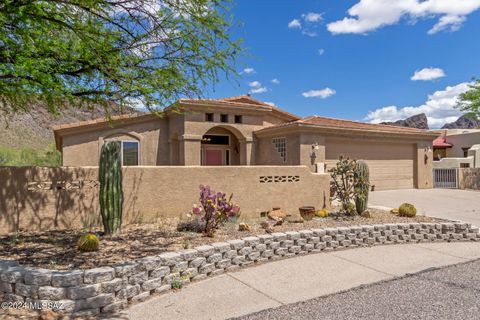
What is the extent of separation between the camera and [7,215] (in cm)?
791

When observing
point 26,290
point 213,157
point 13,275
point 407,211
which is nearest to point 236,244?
point 26,290

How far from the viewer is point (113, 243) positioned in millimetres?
7215

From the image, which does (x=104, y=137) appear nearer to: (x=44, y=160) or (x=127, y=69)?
(x=127, y=69)

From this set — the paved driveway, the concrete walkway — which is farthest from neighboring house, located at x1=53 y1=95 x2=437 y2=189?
the concrete walkway

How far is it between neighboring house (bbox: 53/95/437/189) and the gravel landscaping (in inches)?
299

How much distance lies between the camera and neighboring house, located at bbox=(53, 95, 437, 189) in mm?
16547

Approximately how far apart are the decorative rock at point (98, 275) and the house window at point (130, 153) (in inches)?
508

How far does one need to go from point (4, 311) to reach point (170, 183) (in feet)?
18.3

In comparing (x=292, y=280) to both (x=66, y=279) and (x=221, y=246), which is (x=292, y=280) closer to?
(x=221, y=246)

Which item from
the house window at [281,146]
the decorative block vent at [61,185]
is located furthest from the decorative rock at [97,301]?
the house window at [281,146]

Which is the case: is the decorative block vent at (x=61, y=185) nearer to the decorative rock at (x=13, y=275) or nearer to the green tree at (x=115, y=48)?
the green tree at (x=115, y=48)

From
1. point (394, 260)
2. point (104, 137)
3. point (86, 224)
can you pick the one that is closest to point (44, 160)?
point (104, 137)

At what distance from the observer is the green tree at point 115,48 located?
650 cm

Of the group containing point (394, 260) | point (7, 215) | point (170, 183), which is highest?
point (170, 183)
